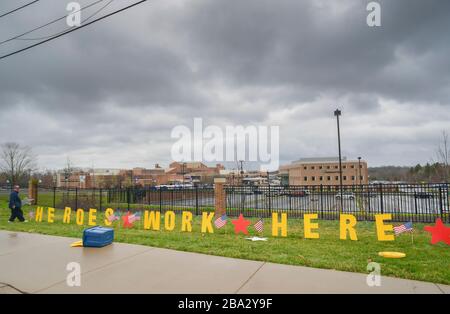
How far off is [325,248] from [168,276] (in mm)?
3823

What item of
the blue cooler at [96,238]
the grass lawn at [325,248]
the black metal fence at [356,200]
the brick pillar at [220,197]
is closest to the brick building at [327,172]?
the black metal fence at [356,200]

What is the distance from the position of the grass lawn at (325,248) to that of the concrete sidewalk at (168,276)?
362 millimetres

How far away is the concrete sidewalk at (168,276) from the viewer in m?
4.50

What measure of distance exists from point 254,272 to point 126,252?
3.29 metres

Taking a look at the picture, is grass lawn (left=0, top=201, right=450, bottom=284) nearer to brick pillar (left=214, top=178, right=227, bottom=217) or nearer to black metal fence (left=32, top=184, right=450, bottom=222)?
black metal fence (left=32, top=184, right=450, bottom=222)

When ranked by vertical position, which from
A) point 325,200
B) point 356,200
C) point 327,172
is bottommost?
point 325,200

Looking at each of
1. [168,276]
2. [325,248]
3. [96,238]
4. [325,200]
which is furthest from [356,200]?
[168,276]

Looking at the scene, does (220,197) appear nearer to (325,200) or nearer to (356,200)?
(356,200)

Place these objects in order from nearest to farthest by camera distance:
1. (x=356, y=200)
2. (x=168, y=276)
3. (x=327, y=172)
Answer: (x=168, y=276) < (x=356, y=200) < (x=327, y=172)

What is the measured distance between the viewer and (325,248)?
6.98 metres

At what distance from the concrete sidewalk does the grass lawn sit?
362 mm

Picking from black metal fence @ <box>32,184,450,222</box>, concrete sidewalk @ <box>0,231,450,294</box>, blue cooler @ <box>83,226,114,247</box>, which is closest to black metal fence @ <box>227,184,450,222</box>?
black metal fence @ <box>32,184,450,222</box>

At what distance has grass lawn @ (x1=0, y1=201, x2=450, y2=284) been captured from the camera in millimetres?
5336
